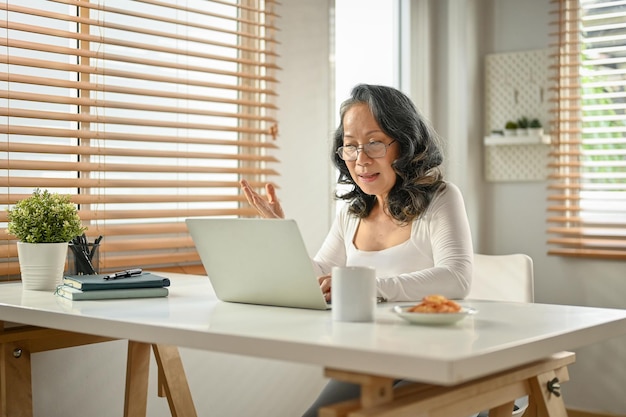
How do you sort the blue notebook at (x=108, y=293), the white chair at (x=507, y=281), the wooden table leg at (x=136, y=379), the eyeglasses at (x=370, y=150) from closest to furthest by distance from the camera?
the blue notebook at (x=108, y=293) < the wooden table leg at (x=136, y=379) < the eyeglasses at (x=370, y=150) < the white chair at (x=507, y=281)

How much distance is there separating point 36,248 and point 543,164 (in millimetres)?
2429

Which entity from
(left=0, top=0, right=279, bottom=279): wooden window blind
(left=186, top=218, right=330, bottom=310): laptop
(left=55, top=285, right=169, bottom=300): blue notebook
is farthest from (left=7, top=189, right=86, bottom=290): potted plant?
(left=186, top=218, right=330, bottom=310): laptop

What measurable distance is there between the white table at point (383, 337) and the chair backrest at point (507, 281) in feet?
2.04

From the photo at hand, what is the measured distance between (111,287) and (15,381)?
1.11 feet

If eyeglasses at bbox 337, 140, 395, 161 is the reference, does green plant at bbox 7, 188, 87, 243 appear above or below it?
below

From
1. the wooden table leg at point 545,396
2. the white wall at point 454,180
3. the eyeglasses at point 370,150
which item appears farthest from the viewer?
the white wall at point 454,180

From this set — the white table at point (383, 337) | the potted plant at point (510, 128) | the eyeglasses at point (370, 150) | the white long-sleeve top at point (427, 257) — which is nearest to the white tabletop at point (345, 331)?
the white table at point (383, 337)

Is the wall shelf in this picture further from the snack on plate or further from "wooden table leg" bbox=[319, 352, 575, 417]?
the snack on plate

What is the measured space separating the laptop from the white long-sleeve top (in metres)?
0.26

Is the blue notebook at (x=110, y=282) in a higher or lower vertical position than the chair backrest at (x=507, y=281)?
higher

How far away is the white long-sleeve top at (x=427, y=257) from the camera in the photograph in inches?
79.1

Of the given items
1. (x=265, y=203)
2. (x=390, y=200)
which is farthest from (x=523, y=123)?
(x=265, y=203)

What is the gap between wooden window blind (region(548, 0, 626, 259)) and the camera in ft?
11.9

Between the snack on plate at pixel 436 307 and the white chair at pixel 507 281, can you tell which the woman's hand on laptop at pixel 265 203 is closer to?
the snack on plate at pixel 436 307
